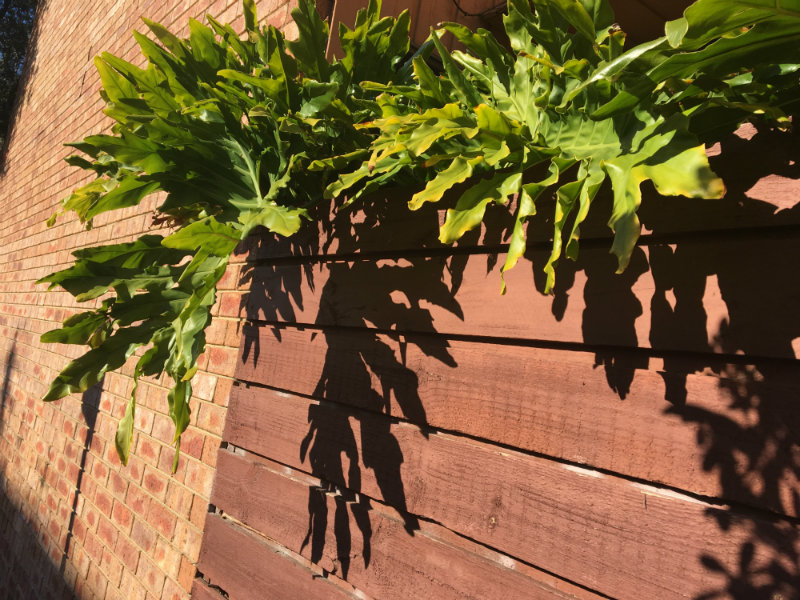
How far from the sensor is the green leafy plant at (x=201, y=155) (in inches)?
59.4

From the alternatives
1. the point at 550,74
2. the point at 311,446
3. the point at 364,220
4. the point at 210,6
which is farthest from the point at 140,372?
the point at 210,6

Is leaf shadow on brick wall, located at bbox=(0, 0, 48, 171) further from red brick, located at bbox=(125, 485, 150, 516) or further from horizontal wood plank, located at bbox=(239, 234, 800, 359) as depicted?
horizontal wood plank, located at bbox=(239, 234, 800, 359)

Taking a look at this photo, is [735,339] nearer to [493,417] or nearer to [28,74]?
[493,417]

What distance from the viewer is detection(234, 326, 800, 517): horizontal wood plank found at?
0.94 metres

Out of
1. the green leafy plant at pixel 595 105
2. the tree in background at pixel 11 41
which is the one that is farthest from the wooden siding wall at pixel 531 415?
the tree in background at pixel 11 41

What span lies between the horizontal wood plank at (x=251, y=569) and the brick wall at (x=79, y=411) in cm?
21

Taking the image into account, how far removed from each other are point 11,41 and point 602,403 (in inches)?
546

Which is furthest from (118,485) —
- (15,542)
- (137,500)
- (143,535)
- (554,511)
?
(554,511)

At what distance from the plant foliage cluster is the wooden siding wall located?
15 centimetres

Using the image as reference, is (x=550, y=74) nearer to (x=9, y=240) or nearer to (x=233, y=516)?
(x=233, y=516)

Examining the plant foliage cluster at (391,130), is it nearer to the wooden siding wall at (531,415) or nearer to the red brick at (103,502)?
the wooden siding wall at (531,415)

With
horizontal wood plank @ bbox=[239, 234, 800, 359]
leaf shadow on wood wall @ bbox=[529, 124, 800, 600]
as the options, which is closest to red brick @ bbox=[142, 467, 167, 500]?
horizontal wood plank @ bbox=[239, 234, 800, 359]

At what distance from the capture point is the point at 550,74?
111 cm

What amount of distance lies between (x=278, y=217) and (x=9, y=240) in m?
6.03
